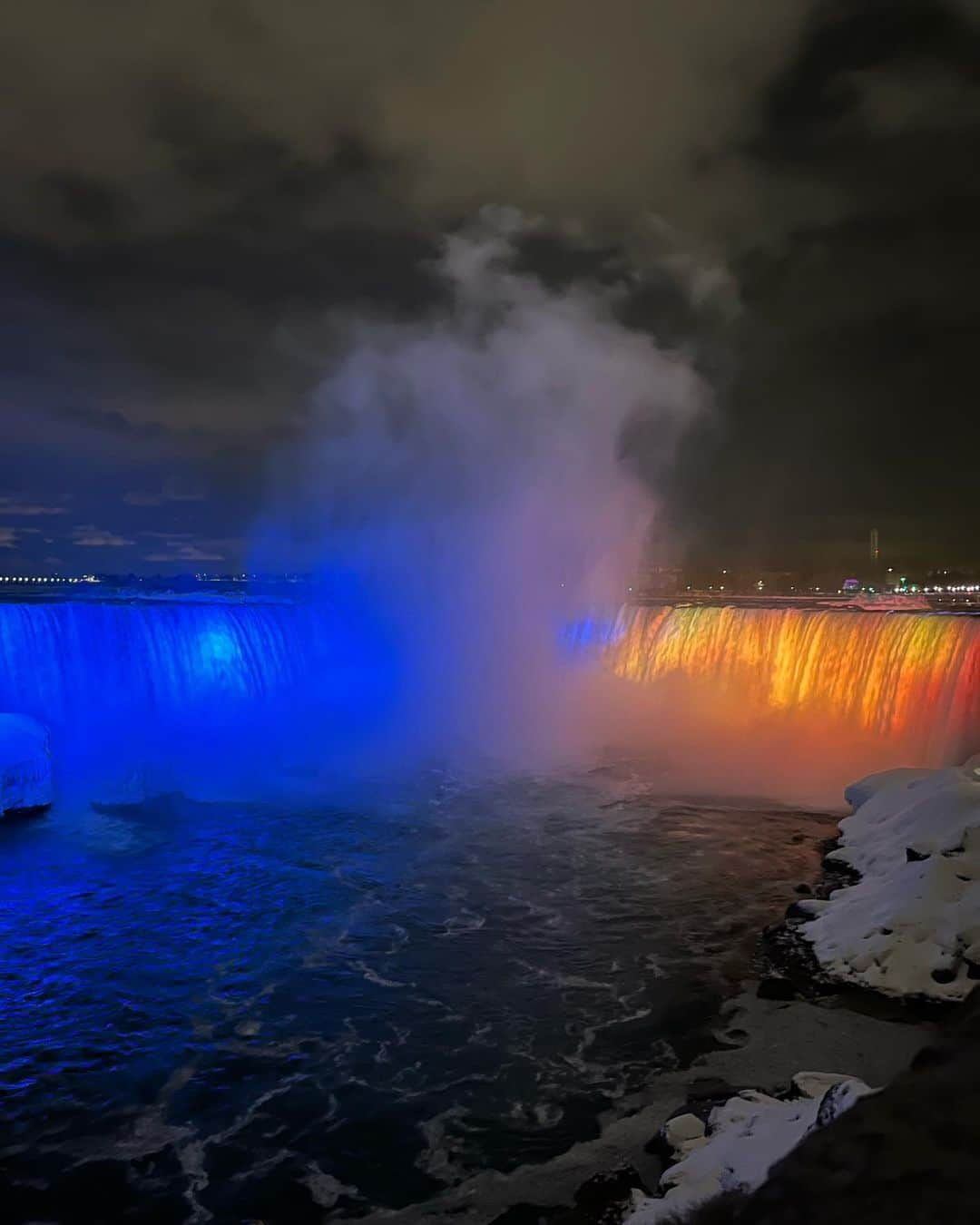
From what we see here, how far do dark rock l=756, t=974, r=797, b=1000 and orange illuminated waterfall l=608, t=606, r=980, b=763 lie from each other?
14.2m

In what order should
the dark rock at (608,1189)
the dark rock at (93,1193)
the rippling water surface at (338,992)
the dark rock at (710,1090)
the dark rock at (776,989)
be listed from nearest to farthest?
the dark rock at (608,1189) → the dark rock at (93,1193) → the rippling water surface at (338,992) → the dark rock at (710,1090) → the dark rock at (776,989)

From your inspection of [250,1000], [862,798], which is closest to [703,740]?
[862,798]

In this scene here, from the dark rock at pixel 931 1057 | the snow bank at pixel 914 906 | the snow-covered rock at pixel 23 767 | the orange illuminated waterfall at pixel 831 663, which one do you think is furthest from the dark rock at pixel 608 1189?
the orange illuminated waterfall at pixel 831 663

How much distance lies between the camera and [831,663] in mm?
28609

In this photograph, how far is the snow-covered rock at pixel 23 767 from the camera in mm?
17812

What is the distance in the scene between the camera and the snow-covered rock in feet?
58.4

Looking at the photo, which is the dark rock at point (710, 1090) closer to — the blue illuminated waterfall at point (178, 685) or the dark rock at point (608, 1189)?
the dark rock at point (608, 1189)

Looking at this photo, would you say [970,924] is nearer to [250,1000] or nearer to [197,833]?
[250,1000]

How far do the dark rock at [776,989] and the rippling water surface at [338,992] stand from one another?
0.45 metres

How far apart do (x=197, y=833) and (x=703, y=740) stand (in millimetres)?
15541

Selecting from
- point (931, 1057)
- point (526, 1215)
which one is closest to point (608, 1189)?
point (526, 1215)

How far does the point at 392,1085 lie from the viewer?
8.07m

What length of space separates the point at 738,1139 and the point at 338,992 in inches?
206

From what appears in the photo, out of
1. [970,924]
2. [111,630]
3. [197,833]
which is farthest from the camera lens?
[111,630]
